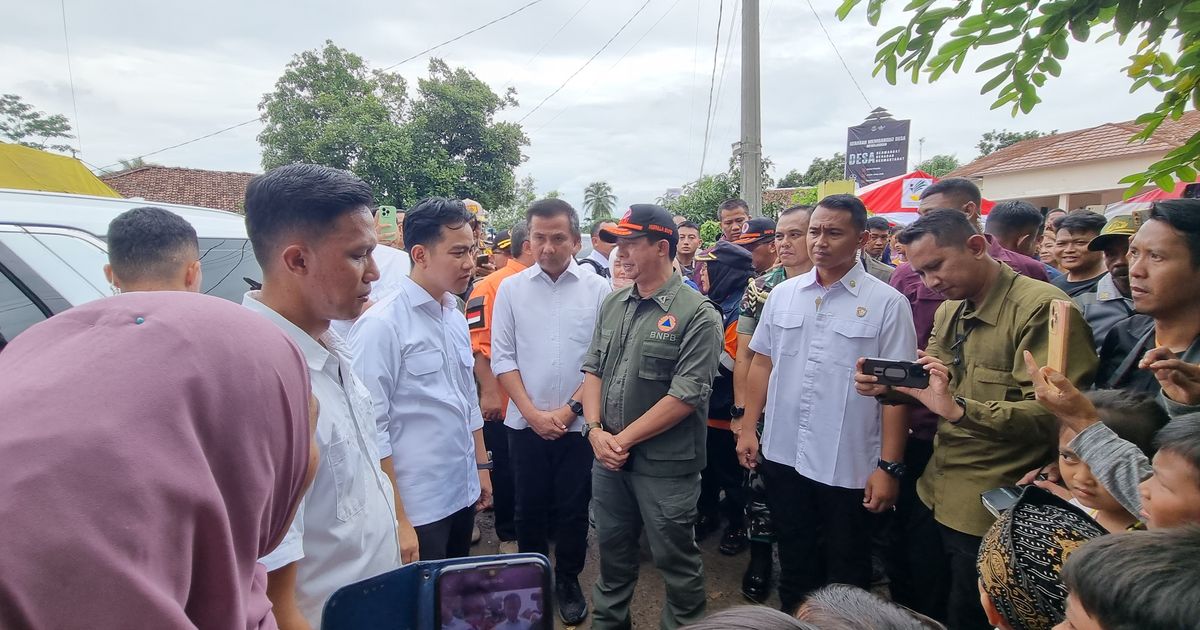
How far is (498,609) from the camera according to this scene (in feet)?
4.47

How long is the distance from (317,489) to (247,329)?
834 millimetres

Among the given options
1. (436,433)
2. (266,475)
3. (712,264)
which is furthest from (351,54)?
(266,475)

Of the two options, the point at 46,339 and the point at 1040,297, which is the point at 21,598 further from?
the point at 1040,297

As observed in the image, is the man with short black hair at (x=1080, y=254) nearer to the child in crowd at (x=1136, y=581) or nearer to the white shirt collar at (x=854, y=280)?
the white shirt collar at (x=854, y=280)

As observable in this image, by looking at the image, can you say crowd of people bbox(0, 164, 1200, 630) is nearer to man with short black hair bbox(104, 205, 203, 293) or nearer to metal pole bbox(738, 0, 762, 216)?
man with short black hair bbox(104, 205, 203, 293)

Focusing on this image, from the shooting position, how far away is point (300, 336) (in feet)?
4.82

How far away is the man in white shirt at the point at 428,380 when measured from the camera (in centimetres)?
223

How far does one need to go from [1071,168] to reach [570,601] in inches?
715

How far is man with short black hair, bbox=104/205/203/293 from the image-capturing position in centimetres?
238

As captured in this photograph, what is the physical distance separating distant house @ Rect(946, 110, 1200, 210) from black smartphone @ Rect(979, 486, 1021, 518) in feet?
42.7

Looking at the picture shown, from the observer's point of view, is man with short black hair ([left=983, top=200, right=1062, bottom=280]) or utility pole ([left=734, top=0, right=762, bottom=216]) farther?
utility pole ([left=734, top=0, right=762, bottom=216])

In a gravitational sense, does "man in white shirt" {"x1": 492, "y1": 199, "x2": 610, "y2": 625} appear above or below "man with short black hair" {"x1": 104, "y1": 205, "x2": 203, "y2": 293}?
below

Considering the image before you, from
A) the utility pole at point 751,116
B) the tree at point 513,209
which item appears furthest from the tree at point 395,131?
the utility pole at point 751,116

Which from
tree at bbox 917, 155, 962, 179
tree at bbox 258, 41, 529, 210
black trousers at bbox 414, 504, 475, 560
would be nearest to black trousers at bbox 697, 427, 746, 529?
black trousers at bbox 414, 504, 475, 560
